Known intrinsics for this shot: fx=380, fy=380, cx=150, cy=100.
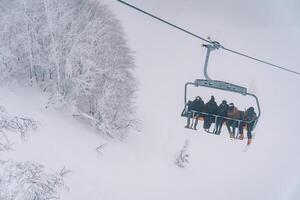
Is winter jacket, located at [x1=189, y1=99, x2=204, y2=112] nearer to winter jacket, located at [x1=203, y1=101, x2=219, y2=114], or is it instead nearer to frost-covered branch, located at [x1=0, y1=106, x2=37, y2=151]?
winter jacket, located at [x1=203, y1=101, x2=219, y2=114]

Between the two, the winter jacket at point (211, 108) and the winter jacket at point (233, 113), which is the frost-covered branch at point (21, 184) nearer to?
the winter jacket at point (211, 108)

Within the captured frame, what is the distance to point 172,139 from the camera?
1280 centimetres

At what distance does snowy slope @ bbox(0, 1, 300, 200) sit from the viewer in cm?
949

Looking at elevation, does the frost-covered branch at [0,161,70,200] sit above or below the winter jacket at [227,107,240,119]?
below

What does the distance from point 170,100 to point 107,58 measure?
344 cm

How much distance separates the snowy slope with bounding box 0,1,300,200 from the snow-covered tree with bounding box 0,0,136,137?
0.57 m

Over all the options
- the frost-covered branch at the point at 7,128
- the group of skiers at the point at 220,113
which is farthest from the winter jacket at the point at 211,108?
the frost-covered branch at the point at 7,128

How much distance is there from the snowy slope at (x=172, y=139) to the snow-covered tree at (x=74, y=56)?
1.87 ft

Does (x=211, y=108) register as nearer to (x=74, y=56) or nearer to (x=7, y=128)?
(x=7, y=128)

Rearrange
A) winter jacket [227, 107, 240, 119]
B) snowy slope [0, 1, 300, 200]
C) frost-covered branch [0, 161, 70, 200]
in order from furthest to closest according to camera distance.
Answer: snowy slope [0, 1, 300, 200]
winter jacket [227, 107, 240, 119]
frost-covered branch [0, 161, 70, 200]

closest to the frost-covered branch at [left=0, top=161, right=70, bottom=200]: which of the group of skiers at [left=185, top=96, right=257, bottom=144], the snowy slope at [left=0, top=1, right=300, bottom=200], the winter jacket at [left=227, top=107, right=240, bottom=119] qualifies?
the snowy slope at [left=0, top=1, right=300, bottom=200]

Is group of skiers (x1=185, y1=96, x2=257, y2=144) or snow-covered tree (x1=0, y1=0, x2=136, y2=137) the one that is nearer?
group of skiers (x1=185, y1=96, x2=257, y2=144)

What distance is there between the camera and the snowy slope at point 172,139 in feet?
31.1

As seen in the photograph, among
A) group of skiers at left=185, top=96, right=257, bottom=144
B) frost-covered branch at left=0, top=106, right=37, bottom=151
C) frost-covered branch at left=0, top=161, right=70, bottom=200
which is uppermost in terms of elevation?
group of skiers at left=185, top=96, right=257, bottom=144
